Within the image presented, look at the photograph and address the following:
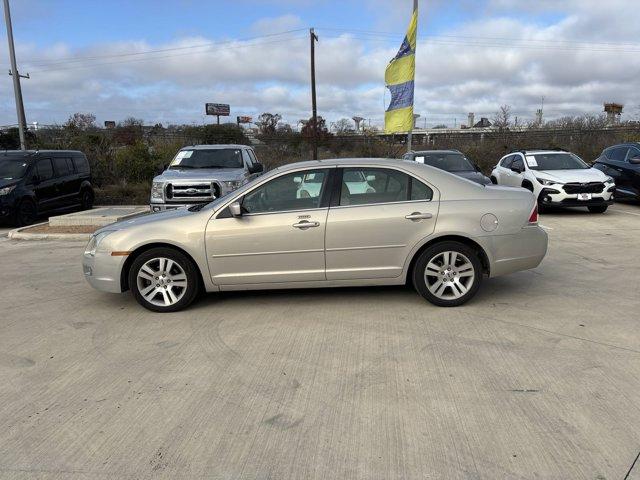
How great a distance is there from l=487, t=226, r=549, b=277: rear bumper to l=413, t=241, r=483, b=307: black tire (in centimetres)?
19

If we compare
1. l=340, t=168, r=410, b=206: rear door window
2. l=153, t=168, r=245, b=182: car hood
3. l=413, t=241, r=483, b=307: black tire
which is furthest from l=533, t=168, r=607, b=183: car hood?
l=340, t=168, r=410, b=206: rear door window

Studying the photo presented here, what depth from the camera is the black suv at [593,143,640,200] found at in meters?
13.4

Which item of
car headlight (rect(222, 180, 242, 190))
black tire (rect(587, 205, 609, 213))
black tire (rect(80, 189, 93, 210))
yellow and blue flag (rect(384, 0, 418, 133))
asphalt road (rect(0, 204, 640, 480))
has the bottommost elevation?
black tire (rect(587, 205, 609, 213))

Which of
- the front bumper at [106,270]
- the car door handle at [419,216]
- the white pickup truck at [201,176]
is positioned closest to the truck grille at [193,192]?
the white pickup truck at [201,176]

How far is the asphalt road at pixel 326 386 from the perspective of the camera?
2.92 m

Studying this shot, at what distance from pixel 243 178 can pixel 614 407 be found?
916 cm

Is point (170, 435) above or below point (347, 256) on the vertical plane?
below

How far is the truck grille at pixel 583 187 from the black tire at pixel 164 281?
32.9 feet

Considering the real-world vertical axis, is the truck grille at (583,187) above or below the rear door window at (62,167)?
below

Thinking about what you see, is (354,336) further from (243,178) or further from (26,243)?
(26,243)

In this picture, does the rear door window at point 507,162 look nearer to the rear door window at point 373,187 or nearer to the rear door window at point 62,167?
the rear door window at point 373,187

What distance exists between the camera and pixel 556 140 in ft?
91.2

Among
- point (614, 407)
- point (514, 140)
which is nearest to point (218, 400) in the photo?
point (614, 407)

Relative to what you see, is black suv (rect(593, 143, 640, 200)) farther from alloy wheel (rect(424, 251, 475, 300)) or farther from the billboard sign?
the billboard sign
